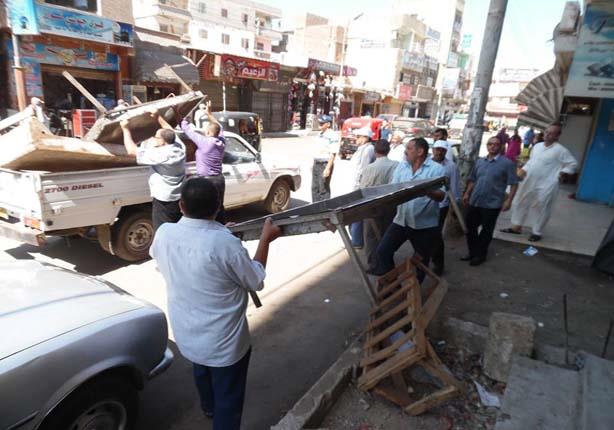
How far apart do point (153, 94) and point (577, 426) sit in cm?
1789

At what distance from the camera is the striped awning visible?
965cm

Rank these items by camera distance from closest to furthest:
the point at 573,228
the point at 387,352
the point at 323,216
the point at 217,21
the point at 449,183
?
the point at 323,216 < the point at 387,352 < the point at 449,183 < the point at 573,228 < the point at 217,21

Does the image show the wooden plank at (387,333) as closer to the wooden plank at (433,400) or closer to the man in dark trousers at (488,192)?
the wooden plank at (433,400)

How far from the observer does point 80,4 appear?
1283cm

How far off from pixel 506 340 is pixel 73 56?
48.9 feet

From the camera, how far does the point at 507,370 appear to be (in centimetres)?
304

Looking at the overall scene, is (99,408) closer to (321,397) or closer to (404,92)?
(321,397)

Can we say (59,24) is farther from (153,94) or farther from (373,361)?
(373,361)

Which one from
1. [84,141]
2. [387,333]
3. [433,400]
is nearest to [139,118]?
[84,141]

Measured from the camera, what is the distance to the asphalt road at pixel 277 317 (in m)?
2.87

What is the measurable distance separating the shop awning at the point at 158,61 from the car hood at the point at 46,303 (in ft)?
47.1

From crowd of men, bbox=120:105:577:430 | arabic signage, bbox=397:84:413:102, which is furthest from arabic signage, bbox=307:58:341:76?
crowd of men, bbox=120:105:577:430

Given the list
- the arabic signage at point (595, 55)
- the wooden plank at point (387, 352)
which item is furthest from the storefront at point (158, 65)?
the wooden plank at point (387, 352)

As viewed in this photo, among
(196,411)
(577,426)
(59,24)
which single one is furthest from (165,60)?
(577,426)
